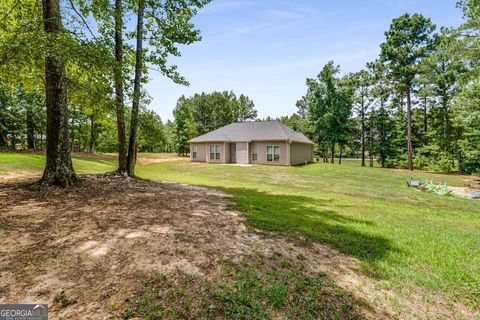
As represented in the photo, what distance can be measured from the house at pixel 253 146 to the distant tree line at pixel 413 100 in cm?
788

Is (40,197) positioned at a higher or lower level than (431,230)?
higher

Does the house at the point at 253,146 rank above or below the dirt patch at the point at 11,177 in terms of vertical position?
above

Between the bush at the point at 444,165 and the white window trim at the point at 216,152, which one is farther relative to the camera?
the white window trim at the point at 216,152

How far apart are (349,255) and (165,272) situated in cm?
312

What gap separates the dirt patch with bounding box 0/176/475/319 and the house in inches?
761

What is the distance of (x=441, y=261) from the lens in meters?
4.21

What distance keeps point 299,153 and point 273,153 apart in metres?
4.06

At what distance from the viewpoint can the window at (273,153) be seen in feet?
81.3

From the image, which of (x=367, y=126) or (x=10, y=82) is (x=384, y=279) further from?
(x=367, y=126)

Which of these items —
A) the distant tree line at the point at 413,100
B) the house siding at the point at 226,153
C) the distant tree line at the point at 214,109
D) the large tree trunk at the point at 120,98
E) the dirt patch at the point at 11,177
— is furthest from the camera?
the distant tree line at the point at 214,109

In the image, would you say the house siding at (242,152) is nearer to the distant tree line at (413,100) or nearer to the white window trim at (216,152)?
the white window trim at (216,152)

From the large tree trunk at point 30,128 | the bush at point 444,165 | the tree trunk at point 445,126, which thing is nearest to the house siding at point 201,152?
the large tree trunk at point 30,128

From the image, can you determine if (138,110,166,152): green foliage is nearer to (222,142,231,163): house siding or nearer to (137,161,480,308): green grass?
(137,161,480,308): green grass

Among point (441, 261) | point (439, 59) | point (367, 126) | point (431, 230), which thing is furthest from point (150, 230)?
point (367, 126)
